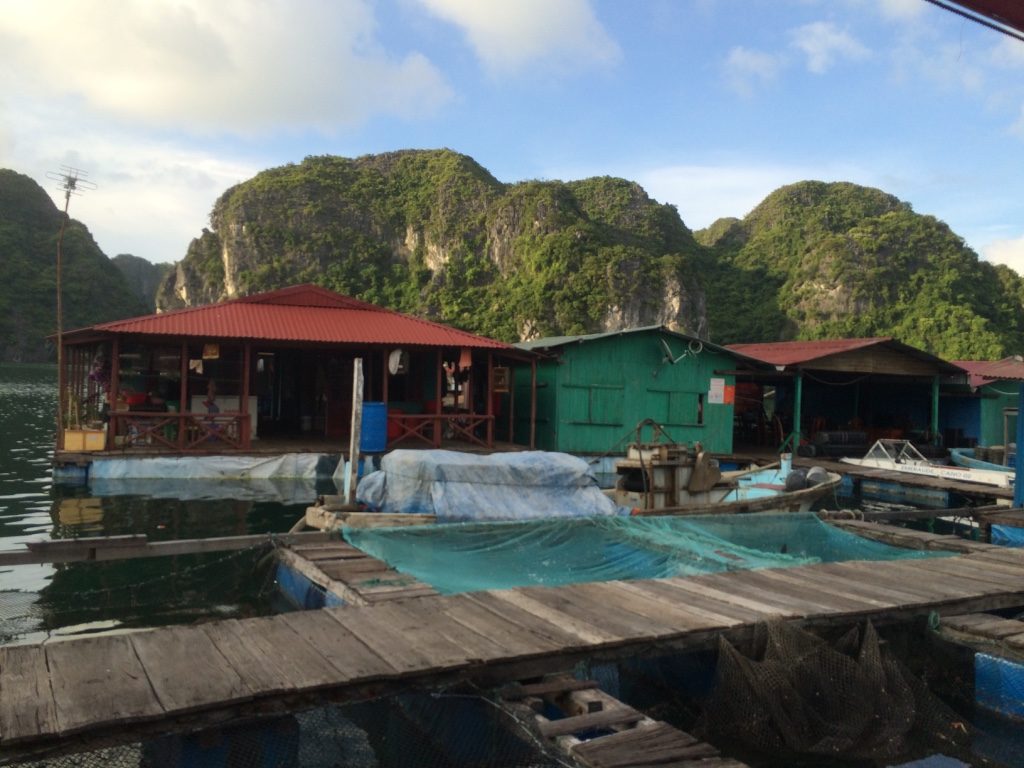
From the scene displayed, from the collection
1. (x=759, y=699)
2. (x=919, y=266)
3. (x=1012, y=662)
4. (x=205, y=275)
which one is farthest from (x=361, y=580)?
(x=205, y=275)

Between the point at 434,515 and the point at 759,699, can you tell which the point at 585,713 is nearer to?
the point at 759,699

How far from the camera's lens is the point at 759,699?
5.09 m

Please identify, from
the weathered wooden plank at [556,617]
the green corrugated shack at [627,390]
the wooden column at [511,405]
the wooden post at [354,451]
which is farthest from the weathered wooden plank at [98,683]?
the wooden column at [511,405]

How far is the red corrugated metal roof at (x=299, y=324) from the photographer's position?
16.7 meters

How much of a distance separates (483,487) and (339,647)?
528 cm

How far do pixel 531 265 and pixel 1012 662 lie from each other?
192 ft

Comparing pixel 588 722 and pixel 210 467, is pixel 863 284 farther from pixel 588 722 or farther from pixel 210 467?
pixel 588 722

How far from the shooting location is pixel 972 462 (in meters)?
19.6

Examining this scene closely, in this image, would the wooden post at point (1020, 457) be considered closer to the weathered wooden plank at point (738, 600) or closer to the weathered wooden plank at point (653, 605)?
the weathered wooden plank at point (738, 600)

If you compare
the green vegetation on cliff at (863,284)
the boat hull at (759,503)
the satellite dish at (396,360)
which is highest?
the green vegetation on cliff at (863,284)

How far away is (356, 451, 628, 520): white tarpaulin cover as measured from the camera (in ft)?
32.0

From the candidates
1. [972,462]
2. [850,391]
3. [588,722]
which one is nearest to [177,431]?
[588,722]

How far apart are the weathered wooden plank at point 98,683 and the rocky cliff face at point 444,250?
54.5m

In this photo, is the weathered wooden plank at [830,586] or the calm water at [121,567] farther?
the calm water at [121,567]
